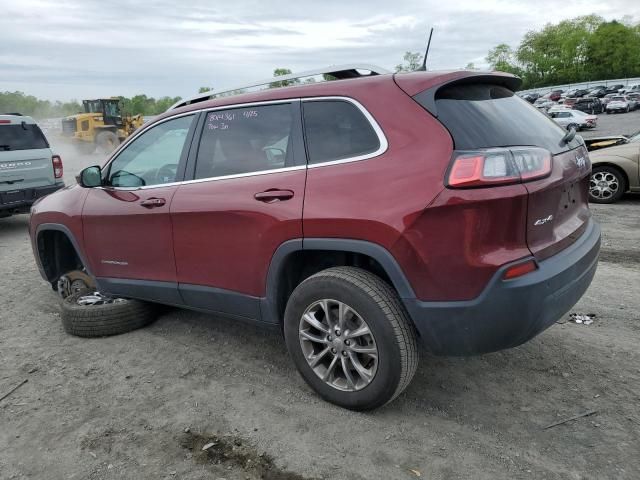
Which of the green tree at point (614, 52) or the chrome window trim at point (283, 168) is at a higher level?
the green tree at point (614, 52)

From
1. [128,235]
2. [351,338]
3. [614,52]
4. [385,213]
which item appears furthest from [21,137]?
[614,52]

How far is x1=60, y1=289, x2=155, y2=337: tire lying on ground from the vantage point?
4129mm

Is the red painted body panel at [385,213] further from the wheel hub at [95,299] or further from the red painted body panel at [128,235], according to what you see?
the wheel hub at [95,299]

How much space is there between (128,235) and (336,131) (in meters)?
1.90

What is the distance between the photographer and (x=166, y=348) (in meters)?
3.94

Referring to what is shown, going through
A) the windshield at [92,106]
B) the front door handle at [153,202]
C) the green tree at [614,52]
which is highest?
the green tree at [614,52]

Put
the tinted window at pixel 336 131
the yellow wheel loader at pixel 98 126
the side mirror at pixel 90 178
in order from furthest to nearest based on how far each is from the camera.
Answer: the yellow wheel loader at pixel 98 126 → the side mirror at pixel 90 178 → the tinted window at pixel 336 131

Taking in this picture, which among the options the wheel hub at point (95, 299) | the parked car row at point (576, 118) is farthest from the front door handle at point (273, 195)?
the parked car row at point (576, 118)

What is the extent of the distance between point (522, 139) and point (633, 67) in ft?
343

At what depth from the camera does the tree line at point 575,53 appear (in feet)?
298

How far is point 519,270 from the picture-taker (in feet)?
→ 8.02

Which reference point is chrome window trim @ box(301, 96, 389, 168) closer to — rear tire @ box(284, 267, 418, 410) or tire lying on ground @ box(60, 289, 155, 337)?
rear tire @ box(284, 267, 418, 410)

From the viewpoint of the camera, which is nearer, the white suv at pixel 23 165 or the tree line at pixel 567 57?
the white suv at pixel 23 165

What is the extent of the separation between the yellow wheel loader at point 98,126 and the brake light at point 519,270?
24.5 meters
